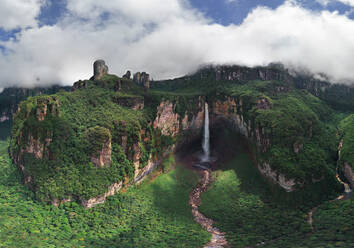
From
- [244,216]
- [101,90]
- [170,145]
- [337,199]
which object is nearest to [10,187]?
[101,90]

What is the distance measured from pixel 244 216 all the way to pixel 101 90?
40297mm

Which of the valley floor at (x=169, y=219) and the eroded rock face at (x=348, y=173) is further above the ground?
the eroded rock face at (x=348, y=173)

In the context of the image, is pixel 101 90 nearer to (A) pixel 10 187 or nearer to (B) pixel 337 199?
(A) pixel 10 187

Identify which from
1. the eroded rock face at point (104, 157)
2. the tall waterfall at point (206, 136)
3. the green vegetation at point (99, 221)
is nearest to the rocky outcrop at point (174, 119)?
the tall waterfall at point (206, 136)

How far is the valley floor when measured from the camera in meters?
36.6

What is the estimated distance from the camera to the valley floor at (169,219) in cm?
3662

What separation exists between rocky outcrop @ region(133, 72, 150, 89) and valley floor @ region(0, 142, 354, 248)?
3377 centimetres

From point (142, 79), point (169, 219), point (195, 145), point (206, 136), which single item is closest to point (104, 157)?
point (169, 219)

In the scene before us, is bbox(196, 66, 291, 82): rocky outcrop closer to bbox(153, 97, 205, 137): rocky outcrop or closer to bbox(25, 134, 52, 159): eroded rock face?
bbox(153, 97, 205, 137): rocky outcrop

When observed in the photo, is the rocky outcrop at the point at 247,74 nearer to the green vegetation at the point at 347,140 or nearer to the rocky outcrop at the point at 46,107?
the green vegetation at the point at 347,140

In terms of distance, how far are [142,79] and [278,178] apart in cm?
4725

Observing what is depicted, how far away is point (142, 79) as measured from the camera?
7894cm

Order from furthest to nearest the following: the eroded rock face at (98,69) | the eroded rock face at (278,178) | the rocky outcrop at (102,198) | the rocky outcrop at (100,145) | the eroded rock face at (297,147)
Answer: the eroded rock face at (98,69) → the eroded rock face at (297,147) → the eroded rock face at (278,178) → the rocky outcrop at (100,145) → the rocky outcrop at (102,198)

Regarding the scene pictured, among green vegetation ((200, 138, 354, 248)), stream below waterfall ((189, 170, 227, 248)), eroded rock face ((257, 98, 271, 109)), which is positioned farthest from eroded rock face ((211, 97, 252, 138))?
stream below waterfall ((189, 170, 227, 248))
